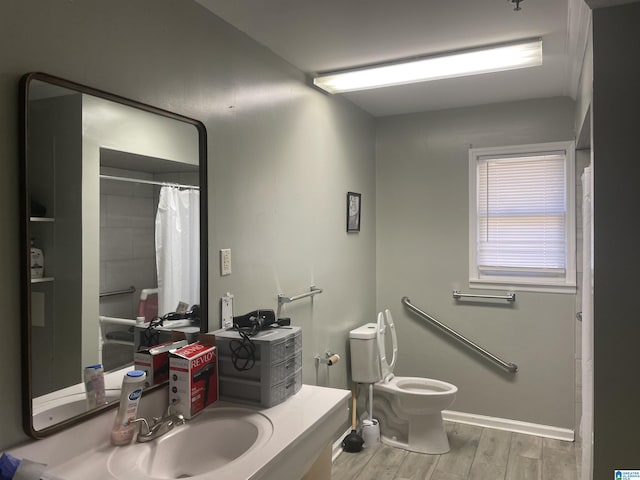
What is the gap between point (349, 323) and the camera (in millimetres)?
3461

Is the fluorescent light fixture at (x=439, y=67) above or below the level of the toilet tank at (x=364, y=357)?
above

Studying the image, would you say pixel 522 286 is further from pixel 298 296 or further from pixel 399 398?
pixel 298 296

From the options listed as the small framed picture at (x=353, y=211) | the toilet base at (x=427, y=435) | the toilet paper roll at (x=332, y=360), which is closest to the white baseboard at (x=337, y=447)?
the toilet base at (x=427, y=435)

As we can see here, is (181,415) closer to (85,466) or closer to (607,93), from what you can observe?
(85,466)

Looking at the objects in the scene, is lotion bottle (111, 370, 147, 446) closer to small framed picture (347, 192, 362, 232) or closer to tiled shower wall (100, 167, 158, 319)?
tiled shower wall (100, 167, 158, 319)

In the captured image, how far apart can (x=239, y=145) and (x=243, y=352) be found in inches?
38.4

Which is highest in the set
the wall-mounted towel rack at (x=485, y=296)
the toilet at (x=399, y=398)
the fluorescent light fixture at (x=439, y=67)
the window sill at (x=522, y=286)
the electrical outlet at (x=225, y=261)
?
the fluorescent light fixture at (x=439, y=67)

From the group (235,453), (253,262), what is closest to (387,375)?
(253,262)

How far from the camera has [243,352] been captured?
193 cm

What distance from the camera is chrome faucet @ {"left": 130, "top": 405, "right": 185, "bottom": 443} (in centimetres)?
158

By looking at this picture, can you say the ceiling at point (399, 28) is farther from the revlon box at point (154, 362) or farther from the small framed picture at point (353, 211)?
the revlon box at point (154, 362)

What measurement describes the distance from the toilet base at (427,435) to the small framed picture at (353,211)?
139 cm

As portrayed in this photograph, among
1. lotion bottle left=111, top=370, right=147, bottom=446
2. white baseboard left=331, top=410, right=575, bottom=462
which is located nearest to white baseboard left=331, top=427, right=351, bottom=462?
white baseboard left=331, top=410, right=575, bottom=462

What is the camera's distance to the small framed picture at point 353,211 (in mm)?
3441
